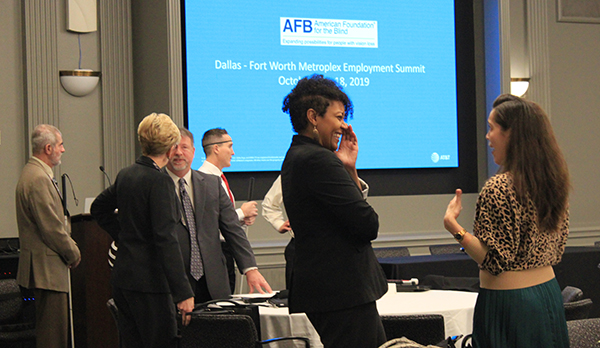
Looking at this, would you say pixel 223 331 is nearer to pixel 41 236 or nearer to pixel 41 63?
pixel 41 236

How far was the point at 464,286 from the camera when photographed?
3.54 m

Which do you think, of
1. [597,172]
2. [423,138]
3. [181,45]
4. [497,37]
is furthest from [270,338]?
[597,172]

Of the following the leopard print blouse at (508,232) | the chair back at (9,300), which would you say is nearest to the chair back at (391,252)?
the chair back at (9,300)

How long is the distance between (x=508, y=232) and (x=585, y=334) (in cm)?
46

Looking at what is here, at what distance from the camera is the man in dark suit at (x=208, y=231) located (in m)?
3.19

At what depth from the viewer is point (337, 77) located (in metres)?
6.57

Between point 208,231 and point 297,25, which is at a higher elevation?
point 297,25

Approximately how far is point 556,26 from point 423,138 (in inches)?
87.1

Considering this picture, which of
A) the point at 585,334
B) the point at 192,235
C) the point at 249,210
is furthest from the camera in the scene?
the point at 249,210

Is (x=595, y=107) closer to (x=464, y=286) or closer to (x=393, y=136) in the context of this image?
(x=393, y=136)

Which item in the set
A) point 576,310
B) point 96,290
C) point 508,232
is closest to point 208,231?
point 96,290

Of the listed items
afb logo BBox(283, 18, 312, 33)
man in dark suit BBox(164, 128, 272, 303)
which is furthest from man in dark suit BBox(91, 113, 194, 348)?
afb logo BBox(283, 18, 312, 33)

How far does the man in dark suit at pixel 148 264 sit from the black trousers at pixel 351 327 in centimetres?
78

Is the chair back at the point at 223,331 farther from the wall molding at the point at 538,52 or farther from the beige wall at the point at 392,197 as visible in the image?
the wall molding at the point at 538,52
